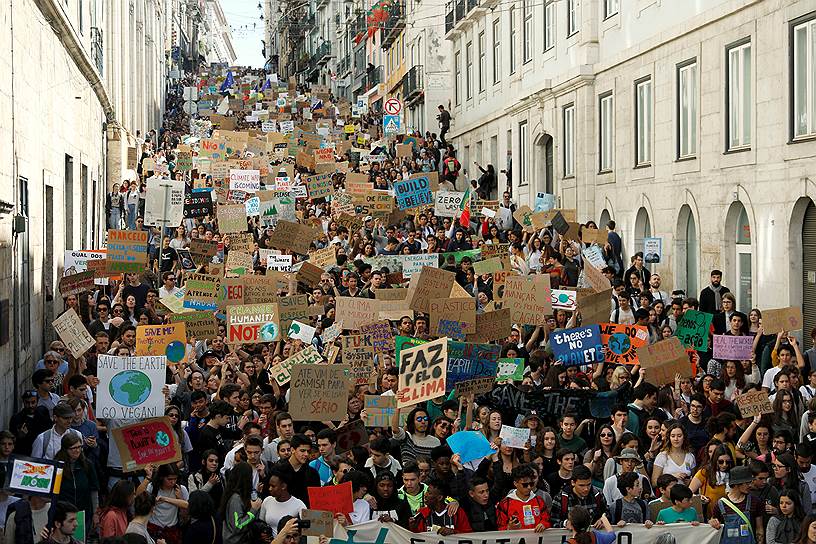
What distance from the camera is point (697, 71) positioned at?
72.0 feet

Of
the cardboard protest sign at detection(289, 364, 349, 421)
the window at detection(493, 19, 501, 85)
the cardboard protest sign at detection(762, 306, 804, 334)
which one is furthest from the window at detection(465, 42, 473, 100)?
the cardboard protest sign at detection(289, 364, 349, 421)

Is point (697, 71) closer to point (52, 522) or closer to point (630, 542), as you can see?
point (630, 542)

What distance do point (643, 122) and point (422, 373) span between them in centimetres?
1439

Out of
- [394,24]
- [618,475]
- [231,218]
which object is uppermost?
[394,24]

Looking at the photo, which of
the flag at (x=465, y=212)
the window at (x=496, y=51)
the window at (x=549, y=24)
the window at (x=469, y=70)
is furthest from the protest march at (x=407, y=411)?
the window at (x=469, y=70)

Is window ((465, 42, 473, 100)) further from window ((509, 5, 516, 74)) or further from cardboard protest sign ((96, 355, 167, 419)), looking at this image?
cardboard protest sign ((96, 355, 167, 419))

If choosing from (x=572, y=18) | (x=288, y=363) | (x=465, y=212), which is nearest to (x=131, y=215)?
(x=465, y=212)

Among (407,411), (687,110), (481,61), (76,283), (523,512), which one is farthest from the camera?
(481,61)

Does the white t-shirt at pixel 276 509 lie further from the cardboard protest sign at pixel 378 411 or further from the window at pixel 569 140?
the window at pixel 569 140

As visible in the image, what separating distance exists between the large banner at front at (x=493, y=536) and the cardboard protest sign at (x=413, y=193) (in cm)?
1605

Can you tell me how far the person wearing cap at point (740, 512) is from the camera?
985 centimetres

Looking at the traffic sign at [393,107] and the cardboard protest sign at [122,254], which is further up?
the traffic sign at [393,107]

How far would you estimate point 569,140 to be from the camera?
30016 millimetres

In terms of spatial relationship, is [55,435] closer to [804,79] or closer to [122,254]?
[122,254]
